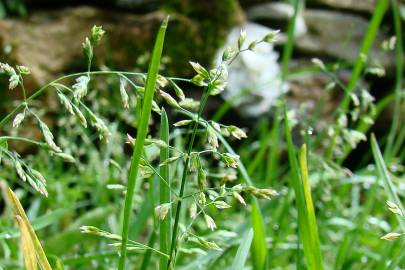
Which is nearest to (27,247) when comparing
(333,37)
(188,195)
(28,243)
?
(28,243)

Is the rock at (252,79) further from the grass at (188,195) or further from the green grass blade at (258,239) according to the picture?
the green grass blade at (258,239)

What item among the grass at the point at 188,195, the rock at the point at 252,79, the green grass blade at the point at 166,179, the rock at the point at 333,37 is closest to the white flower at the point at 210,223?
the grass at the point at 188,195

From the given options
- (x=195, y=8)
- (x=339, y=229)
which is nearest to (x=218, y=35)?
(x=195, y=8)

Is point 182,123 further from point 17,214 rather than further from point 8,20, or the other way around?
point 8,20

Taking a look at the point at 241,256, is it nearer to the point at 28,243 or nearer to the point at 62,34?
the point at 28,243

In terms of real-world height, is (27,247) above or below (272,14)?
above

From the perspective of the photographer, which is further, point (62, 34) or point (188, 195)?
point (62, 34)
